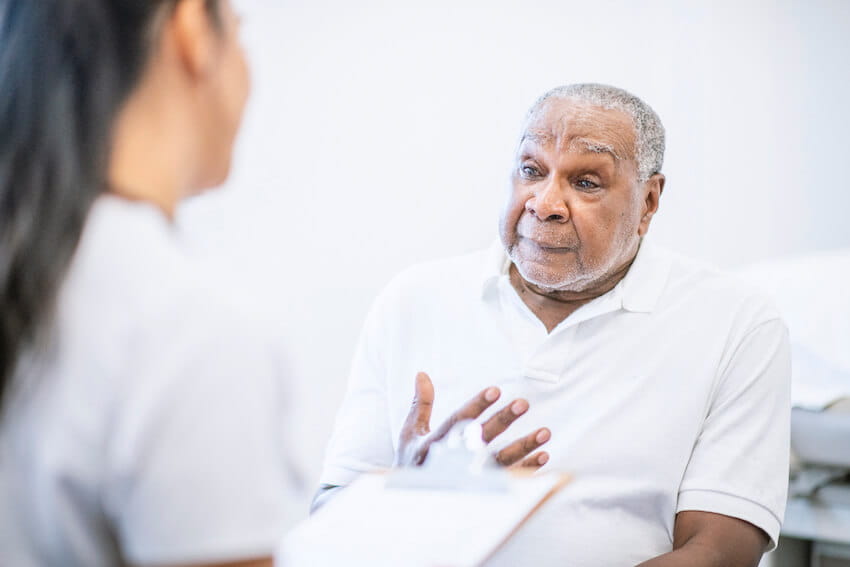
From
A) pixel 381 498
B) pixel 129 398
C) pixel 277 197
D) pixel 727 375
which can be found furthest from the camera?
pixel 277 197

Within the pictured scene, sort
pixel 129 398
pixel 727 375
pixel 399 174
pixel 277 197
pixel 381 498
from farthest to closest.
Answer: pixel 399 174, pixel 277 197, pixel 727 375, pixel 381 498, pixel 129 398

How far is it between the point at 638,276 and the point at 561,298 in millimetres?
129

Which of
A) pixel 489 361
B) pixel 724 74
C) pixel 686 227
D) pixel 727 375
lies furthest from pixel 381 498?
pixel 724 74

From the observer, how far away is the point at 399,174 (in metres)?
2.24

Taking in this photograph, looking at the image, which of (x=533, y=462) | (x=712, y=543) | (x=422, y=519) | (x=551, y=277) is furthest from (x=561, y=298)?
(x=422, y=519)

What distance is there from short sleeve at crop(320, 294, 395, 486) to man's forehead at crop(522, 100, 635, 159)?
407mm

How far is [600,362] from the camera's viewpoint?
147cm

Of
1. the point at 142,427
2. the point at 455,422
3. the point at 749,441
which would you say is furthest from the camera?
the point at 749,441

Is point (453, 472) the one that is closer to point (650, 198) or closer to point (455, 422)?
point (455, 422)

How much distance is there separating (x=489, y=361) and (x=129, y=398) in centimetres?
96

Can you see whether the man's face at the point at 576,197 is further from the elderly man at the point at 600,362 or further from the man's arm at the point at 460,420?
the man's arm at the point at 460,420

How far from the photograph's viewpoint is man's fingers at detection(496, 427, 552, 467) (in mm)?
1269

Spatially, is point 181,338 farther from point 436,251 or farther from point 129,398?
point 436,251

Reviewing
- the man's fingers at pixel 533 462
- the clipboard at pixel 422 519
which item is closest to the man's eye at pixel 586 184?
the man's fingers at pixel 533 462
